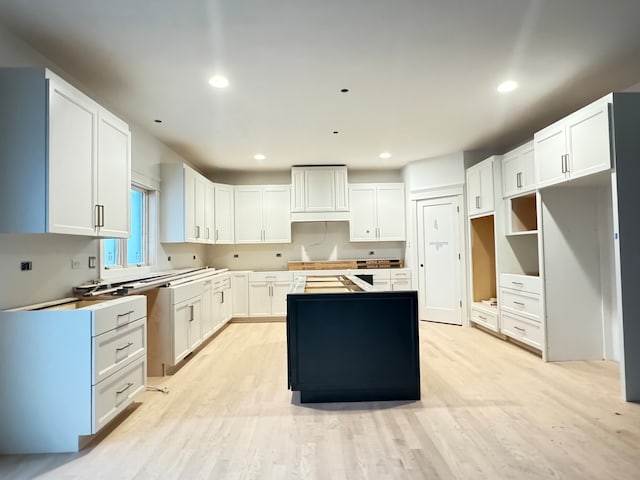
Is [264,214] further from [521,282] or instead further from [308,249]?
[521,282]

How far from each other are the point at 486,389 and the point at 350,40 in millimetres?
2810

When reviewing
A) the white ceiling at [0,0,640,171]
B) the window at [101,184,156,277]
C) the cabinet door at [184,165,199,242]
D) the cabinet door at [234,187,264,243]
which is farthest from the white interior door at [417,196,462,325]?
the window at [101,184,156,277]

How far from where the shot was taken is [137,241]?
14.2 ft

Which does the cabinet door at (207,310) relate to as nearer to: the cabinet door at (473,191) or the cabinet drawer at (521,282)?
the cabinet drawer at (521,282)

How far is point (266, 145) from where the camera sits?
486 centimetres

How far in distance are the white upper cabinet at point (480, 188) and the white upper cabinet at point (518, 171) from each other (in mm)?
198

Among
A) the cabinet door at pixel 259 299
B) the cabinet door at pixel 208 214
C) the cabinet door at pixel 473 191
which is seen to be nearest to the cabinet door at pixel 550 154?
the cabinet door at pixel 473 191

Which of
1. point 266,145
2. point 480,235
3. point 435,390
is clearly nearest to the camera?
point 435,390

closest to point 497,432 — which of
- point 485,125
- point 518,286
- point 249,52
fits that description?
point 518,286

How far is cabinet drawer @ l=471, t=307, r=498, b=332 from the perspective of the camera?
4.60 metres

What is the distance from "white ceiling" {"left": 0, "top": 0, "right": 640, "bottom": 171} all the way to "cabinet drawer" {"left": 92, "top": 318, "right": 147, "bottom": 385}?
187cm

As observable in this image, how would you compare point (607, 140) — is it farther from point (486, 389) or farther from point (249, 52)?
point (249, 52)

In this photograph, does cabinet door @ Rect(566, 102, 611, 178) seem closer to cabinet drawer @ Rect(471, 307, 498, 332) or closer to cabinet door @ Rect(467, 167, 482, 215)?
cabinet door @ Rect(467, 167, 482, 215)

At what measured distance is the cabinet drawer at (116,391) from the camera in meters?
2.18
